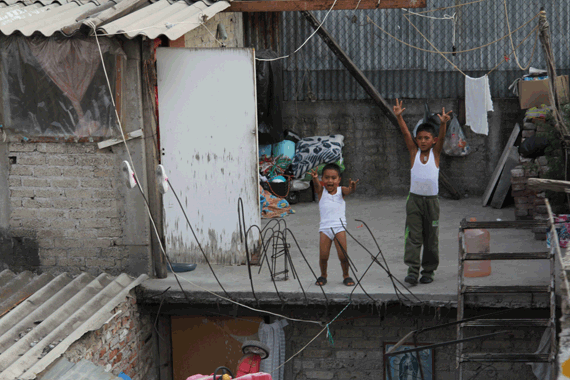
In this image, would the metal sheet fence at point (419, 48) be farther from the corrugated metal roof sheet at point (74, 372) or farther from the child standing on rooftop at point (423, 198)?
the corrugated metal roof sheet at point (74, 372)

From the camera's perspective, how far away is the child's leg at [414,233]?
6285 mm

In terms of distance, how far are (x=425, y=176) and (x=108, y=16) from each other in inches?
131

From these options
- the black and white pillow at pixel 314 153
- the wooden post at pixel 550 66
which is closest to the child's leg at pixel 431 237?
the wooden post at pixel 550 66

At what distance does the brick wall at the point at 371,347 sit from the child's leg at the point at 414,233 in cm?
58

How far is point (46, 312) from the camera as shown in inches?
226

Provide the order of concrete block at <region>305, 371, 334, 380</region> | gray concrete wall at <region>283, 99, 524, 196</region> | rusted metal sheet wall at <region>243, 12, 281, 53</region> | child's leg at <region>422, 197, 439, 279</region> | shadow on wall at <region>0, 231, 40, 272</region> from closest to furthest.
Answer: child's leg at <region>422, 197, 439, 279</region>, shadow on wall at <region>0, 231, 40, 272</region>, concrete block at <region>305, 371, 334, 380</region>, rusted metal sheet wall at <region>243, 12, 281, 53</region>, gray concrete wall at <region>283, 99, 524, 196</region>

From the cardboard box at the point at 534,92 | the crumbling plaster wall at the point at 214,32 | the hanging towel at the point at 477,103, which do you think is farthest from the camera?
the hanging towel at the point at 477,103

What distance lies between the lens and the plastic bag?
411 inches

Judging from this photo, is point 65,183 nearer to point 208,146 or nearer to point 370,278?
point 208,146

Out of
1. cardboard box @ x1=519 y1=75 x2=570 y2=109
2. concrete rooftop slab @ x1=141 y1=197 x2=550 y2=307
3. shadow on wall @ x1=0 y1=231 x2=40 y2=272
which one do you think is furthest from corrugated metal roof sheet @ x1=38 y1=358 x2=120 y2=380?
cardboard box @ x1=519 y1=75 x2=570 y2=109

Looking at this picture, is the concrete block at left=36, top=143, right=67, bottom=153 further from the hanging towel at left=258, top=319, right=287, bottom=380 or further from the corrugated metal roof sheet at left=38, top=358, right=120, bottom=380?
the hanging towel at left=258, top=319, right=287, bottom=380

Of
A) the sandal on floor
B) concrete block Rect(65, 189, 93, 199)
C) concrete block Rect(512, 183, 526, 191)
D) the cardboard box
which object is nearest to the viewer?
the sandal on floor

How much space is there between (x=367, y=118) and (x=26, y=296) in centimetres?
645

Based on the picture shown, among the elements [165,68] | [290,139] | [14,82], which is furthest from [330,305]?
[290,139]
